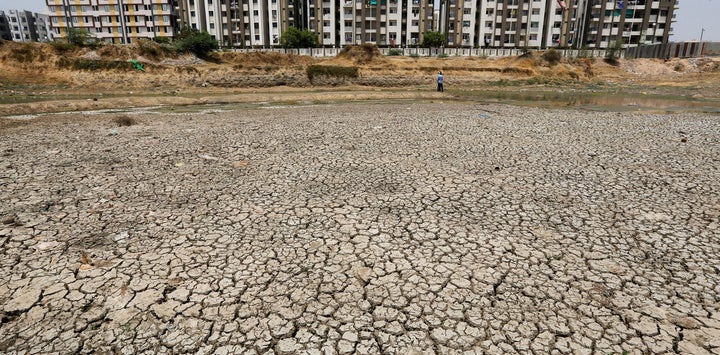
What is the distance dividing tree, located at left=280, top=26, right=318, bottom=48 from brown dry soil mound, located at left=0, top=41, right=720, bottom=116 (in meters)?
18.7

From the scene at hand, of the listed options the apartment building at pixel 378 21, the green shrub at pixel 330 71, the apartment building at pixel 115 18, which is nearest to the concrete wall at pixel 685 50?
the apartment building at pixel 378 21

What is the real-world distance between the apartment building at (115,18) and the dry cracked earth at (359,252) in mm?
91468

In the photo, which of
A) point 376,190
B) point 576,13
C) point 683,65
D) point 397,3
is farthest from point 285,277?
point 576,13

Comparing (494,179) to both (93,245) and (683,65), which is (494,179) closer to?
(93,245)

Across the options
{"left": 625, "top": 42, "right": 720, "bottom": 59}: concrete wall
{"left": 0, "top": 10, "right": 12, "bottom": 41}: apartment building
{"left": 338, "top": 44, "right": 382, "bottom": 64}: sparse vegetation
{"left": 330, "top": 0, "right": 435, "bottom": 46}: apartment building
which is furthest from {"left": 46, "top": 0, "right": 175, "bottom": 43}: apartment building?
{"left": 625, "top": 42, "right": 720, "bottom": 59}: concrete wall

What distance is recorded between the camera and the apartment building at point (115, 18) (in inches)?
3305

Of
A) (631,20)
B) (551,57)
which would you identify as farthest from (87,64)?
(631,20)

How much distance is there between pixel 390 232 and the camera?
16.4 ft

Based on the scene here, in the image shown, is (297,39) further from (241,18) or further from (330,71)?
(330,71)

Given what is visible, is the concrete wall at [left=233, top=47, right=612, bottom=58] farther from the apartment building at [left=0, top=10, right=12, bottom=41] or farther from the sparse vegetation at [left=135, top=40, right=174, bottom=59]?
the apartment building at [left=0, top=10, right=12, bottom=41]

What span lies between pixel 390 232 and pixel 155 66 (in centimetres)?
4290

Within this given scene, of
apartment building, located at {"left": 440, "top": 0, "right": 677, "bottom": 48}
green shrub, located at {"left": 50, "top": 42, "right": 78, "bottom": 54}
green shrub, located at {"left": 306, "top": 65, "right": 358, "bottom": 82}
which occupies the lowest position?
green shrub, located at {"left": 306, "top": 65, "right": 358, "bottom": 82}

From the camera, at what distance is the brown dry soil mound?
35000 millimetres

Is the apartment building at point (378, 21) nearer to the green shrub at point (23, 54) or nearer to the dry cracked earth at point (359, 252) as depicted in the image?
the green shrub at point (23, 54)
